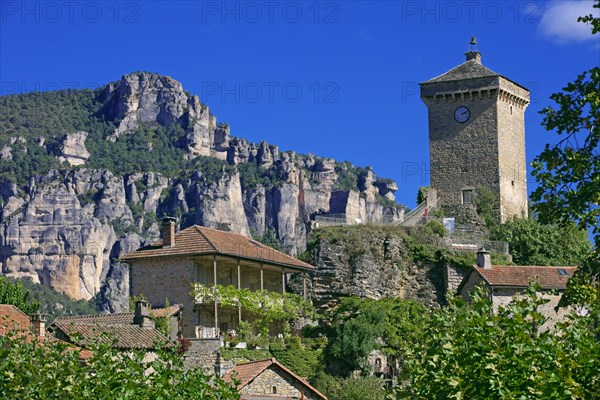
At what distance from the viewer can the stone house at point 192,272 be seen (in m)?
47.2

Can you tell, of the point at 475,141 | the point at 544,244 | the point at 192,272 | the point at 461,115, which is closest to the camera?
the point at 192,272

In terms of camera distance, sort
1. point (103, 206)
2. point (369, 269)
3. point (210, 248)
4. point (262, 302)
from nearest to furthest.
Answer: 1. point (210, 248)
2. point (262, 302)
3. point (369, 269)
4. point (103, 206)

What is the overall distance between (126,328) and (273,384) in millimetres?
6019

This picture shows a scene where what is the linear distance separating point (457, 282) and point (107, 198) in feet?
443

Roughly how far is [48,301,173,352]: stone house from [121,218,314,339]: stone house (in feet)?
3.22

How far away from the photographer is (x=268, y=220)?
7726 inches

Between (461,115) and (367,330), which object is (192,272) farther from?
(461,115)

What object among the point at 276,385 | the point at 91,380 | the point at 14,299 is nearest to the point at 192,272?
the point at 14,299

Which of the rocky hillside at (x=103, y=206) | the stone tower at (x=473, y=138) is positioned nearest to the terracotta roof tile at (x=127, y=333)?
the stone tower at (x=473, y=138)

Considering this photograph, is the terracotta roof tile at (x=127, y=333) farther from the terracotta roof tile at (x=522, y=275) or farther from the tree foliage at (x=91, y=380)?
the tree foliage at (x=91, y=380)

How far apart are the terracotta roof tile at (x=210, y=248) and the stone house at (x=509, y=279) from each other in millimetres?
7010

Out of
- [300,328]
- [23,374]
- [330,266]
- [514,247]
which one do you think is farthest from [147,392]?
[514,247]

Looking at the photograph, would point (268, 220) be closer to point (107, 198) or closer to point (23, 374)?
point (107, 198)

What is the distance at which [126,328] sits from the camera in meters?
40.4
